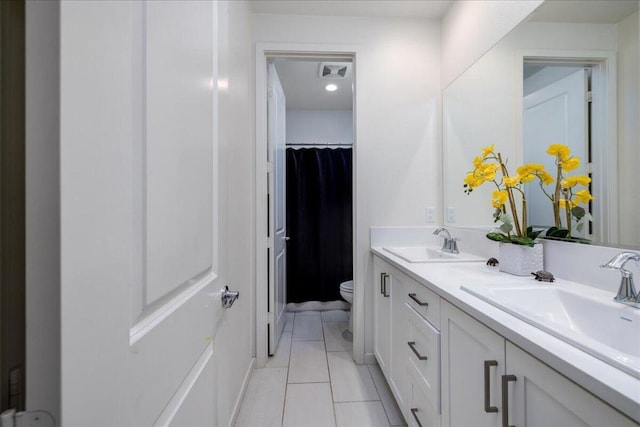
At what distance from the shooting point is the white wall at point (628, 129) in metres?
0.90

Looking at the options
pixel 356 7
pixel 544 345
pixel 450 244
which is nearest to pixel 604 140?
pixel 544 345

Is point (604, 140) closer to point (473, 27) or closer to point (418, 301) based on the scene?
point (418, 301)

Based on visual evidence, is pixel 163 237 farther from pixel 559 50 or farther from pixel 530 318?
pixel 559 50

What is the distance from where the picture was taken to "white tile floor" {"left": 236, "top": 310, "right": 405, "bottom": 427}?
1541mm

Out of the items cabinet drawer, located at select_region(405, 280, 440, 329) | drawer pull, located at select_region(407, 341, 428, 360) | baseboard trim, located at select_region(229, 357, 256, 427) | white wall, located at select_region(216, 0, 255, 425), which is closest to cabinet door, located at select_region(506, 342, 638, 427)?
cabinet drawer, located at select_region(405, 280, 440, 329)

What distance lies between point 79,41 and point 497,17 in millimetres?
1956

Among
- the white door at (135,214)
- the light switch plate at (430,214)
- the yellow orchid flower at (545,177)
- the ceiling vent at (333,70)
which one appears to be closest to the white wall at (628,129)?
the yellow orchid flower at (545,177)

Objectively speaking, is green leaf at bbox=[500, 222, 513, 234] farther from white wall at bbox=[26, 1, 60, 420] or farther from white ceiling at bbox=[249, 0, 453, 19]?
white ceiling at bbox=[249, 0, 453, 19]

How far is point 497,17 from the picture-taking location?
1.55 meters

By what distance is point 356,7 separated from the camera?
2020mm

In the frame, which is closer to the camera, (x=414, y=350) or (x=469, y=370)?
(x=469, y=370)

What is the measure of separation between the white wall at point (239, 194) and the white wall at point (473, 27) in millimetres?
1399

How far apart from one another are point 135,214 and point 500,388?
0.93m

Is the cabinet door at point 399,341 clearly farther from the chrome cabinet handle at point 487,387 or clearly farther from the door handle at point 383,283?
the chrome cabinet handle at point 487,387
